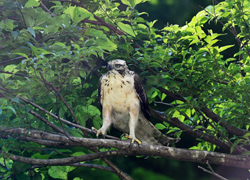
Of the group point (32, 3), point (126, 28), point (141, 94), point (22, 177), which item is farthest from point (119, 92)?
point (22, 177)

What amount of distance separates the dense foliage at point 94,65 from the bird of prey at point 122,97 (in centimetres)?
14

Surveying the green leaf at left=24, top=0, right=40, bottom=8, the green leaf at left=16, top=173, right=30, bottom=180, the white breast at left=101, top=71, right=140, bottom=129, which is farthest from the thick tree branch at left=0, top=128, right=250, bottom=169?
the green leaf at left=24, top=0, right=40, bottom=8

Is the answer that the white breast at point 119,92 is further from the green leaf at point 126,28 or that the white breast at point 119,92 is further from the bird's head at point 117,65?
the green leaf at point 126,28

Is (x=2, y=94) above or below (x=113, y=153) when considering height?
above

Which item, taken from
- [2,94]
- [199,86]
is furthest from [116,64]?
[2,94]

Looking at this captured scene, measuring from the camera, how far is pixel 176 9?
5398mm

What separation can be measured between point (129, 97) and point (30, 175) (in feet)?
5.57

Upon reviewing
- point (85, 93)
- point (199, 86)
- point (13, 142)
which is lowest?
point (13, 142)

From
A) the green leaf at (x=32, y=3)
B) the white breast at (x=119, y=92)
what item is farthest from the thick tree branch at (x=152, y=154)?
the green leaf at (x=32, y=3)

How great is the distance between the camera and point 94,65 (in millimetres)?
3570

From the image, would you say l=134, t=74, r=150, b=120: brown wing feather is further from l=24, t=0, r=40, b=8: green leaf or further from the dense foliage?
l=24, t=0, r=40, b=8: green leaf

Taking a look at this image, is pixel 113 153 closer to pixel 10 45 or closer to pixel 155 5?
pixel 10 45

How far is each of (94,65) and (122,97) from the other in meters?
0.60

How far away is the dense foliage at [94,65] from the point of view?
2.56 metres
